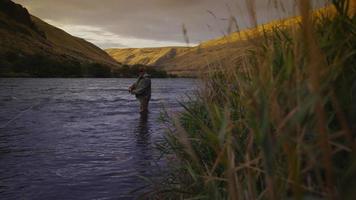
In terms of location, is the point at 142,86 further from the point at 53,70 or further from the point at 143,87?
the point at 53,70

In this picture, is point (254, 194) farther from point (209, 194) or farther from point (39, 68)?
point (39, 68)

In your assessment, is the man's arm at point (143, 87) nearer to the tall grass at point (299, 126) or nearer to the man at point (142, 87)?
the man at point (142, 87)

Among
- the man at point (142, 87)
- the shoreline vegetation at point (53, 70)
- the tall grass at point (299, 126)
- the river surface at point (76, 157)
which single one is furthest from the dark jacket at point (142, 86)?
the shoreline vegetation at point (53, 70)

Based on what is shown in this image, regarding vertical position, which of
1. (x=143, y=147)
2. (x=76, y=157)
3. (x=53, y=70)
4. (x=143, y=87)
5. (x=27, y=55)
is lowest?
(x=143, y=147)

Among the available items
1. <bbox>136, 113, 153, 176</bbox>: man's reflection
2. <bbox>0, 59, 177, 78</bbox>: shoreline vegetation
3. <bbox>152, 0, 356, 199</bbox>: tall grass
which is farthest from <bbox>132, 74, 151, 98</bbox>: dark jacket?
<bbox>0, 59, 177, 78</bbox>: shoreline vegetation

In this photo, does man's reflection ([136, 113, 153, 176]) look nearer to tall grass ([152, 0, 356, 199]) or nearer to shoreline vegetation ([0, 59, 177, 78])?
tall grass ([152, 0, 356, 199])

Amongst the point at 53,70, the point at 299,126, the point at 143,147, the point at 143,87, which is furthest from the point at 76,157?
the point at 53,70

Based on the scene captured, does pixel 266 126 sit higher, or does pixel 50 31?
pixel 50 31

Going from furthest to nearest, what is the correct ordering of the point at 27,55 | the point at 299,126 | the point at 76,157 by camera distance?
the point at 27,55 → the point at 76,157 → the point at 299,126

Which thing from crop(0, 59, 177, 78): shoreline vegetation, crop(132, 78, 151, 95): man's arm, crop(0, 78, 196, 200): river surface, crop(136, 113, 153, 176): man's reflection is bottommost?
crop(136, 113, 153, 176): man's reflection

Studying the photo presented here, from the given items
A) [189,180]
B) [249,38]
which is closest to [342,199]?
[249,38]

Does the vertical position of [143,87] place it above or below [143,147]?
above

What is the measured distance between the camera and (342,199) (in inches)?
61.4

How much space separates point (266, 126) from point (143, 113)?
1519 cm
